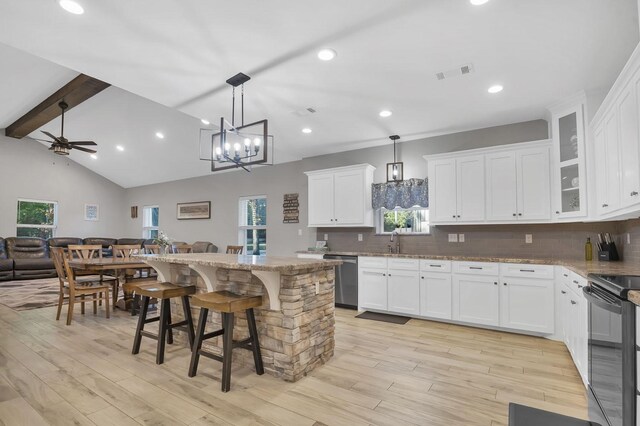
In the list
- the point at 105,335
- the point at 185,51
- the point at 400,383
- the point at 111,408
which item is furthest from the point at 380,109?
the point at 105,335

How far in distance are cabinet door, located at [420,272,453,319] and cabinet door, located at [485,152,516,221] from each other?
1018mm

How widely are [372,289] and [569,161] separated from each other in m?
2.86

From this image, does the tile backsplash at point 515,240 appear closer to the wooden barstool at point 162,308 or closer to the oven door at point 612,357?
the oven door at point 612,357

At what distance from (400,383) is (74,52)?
4.04m

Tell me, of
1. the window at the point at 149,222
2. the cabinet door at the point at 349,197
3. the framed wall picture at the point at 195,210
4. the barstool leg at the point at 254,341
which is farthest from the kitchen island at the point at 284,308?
the window at the point at 149,222

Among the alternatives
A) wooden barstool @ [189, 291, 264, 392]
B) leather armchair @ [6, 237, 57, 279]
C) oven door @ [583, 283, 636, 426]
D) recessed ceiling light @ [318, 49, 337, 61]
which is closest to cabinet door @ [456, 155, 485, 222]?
recessed ceiling light @ [318, 49, 337, 61]

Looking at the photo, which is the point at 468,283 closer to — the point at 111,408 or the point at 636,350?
the point at 636,350

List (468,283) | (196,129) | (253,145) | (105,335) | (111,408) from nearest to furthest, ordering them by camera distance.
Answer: (111,408), (253,145), (105,335), (468,283), (196,129)

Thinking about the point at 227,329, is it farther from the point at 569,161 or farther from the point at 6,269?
the point at 6,269

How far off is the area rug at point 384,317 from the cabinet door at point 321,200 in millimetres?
1581

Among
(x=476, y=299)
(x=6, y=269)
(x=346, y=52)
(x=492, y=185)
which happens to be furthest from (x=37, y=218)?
(x=492, y=185)

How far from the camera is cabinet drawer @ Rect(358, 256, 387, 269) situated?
4.69 metres

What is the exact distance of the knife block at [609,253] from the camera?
3.40 m

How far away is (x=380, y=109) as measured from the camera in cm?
405
